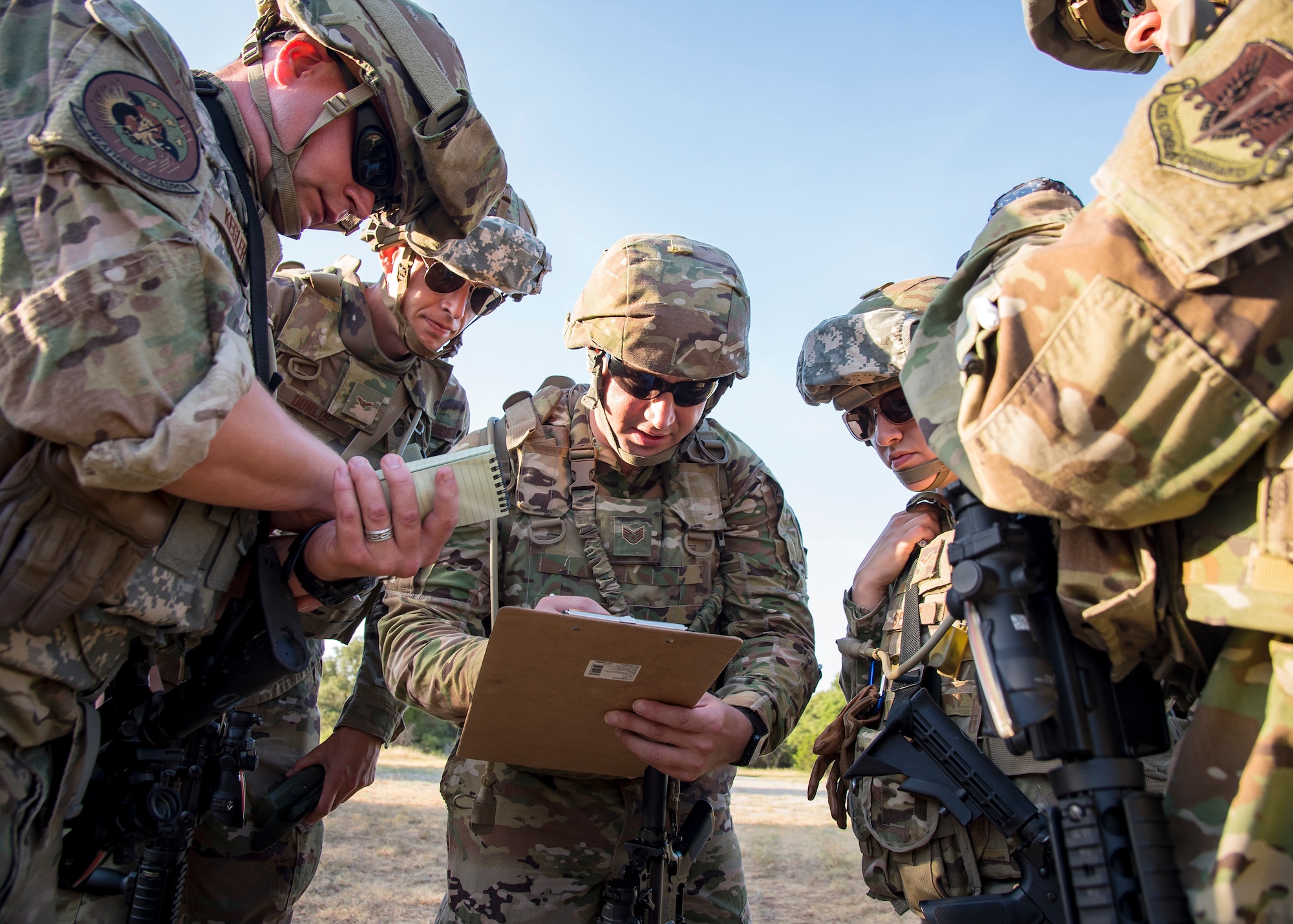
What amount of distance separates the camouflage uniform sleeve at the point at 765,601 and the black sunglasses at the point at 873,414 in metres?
0.65

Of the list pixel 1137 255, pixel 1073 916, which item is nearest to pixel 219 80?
pixel 1137 255

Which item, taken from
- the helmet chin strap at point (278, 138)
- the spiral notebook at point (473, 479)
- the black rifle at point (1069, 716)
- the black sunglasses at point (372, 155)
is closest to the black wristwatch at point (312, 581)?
the spiral notebook at point (473, 479)

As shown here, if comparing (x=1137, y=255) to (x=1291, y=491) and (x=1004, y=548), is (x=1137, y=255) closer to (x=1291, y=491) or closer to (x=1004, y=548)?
(x=1291, y=491)

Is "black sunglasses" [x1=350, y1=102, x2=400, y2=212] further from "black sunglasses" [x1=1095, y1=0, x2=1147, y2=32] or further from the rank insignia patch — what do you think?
"black sunglasses" [x1=1095, y1=0, x2=1147, y2=32]

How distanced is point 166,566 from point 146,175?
80cm

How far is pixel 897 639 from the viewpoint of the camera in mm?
3697

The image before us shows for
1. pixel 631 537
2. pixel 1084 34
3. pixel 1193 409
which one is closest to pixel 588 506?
pixel 631 537

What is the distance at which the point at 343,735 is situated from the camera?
3857 millimetres

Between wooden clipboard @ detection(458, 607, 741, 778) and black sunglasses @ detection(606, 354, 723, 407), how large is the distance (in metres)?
1.30

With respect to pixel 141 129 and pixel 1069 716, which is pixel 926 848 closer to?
pixel 1069 716

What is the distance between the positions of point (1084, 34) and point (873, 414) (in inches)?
75.9

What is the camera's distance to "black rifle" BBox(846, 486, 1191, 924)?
4.86 ft

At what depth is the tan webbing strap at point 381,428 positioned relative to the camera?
14.9 feet

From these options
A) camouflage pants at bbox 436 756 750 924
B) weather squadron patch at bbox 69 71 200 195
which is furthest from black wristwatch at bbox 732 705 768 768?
weather squadron patch at bbox 69 71 200 195
